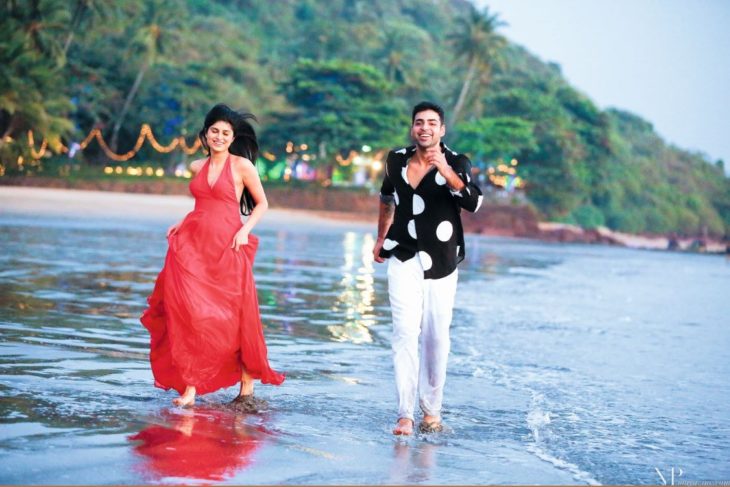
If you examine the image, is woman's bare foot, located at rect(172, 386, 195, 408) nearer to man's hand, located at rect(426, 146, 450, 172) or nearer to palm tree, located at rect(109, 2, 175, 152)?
man's hand, located at rect(426, 146, 450, 172)

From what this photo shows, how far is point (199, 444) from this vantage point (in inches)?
192

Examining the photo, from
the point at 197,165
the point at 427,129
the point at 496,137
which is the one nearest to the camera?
the point at 427,129

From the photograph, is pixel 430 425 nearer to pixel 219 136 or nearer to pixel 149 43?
pixel 219 136

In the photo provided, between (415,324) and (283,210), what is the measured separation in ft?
150

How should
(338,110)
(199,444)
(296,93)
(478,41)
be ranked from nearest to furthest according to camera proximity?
(199,444) < (338,110) < (296,93) < (478,41)

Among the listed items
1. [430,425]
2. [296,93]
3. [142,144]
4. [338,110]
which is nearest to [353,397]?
[430,425]

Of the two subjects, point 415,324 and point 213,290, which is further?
point 213,290

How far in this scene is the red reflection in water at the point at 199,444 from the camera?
14.4 feet

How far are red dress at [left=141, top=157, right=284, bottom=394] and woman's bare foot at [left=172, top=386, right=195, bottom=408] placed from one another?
0.04 m

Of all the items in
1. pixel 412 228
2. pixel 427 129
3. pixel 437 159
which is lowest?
pixel 412 228

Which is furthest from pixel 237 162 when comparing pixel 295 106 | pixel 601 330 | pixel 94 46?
pixel 94 46

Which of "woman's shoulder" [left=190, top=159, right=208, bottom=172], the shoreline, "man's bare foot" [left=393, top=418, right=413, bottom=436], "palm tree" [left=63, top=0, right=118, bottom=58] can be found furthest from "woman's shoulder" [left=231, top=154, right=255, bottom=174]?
"palm tree" [left=63, top=0, right=118, bottom=58]

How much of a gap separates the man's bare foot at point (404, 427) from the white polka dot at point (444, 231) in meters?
0.89

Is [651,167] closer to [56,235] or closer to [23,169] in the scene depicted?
[23,169]
